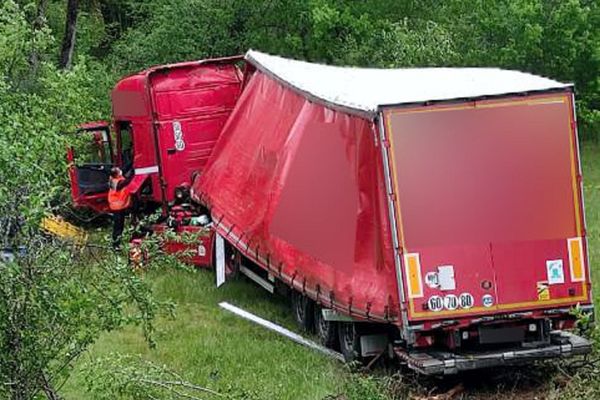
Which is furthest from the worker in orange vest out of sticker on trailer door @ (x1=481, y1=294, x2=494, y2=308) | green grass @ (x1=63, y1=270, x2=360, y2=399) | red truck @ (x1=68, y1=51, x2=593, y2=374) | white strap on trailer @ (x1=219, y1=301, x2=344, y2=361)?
sticker on trailer door @ (x1=481, y1=294, x2=494, y2=308)

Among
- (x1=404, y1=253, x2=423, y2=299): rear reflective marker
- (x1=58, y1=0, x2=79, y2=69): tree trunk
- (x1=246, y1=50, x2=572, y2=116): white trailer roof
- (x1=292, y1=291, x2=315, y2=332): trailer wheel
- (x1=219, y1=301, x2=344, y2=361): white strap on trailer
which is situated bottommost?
(x1=219, y1=301, x2=344, y2=361): white strap on trailer

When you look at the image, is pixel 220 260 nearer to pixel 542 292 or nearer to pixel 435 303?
pixel 435 303

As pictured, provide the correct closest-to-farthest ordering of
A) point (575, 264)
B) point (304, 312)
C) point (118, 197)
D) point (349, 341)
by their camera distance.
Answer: point (575, 264) → point (349, 341) → point (304, 312) → point (118, 197)

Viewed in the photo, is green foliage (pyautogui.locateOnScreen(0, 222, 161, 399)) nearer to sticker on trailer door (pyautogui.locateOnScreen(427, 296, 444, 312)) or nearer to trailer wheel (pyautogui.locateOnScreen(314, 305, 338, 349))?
sticker on trailer door (pyautogui.locateOnScreen(427, 296, 444, 312))

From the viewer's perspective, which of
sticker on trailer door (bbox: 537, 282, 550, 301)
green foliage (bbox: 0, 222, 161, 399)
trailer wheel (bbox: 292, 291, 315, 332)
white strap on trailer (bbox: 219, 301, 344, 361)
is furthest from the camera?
trailer wheel (bbox: 292, 291, 315, 332)

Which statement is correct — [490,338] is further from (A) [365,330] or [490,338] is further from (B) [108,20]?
(B) [108,20]

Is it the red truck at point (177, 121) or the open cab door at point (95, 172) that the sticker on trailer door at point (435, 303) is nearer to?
the red truck at point (177, 121)

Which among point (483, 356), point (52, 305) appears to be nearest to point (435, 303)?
point (483, 356)

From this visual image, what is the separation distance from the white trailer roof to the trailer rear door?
298 millimetres

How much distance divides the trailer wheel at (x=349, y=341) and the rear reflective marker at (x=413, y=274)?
66.0 inches

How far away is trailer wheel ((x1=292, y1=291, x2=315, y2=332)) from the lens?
14016 millimetres

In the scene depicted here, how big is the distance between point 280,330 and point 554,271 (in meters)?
4.29

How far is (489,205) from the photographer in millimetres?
11109

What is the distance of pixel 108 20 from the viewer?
4175 cm
